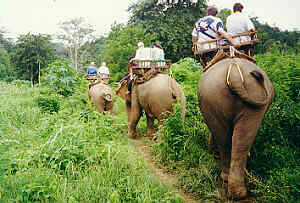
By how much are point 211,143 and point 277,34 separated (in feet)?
93.1

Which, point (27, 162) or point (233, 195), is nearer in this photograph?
point (233, 195)

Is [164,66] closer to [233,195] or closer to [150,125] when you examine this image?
[150,125]

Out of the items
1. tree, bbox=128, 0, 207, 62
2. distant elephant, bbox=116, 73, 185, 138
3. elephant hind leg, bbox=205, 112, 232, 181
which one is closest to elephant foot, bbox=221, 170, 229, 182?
elephant hind leg, bbox=205, 112, 232, 181

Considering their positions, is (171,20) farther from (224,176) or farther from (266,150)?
(224,176)

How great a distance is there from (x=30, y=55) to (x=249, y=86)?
90.8ft

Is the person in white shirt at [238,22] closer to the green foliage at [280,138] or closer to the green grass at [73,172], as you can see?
the green foliage at [280,138]

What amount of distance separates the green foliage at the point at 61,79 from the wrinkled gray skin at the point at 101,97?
5.78 feet

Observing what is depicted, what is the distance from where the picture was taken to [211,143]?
3930 millimetres

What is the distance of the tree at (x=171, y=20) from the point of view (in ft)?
62.2

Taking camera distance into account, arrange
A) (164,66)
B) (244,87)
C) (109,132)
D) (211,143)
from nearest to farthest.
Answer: (244,87)
(211,143)
(109,132)
(164,66)

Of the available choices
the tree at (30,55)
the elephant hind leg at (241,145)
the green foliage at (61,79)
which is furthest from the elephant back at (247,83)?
the tree at (30,55)

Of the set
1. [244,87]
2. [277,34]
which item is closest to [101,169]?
[244,87]

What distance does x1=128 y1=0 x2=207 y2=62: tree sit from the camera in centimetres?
1897

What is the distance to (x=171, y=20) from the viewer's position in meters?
19.3
